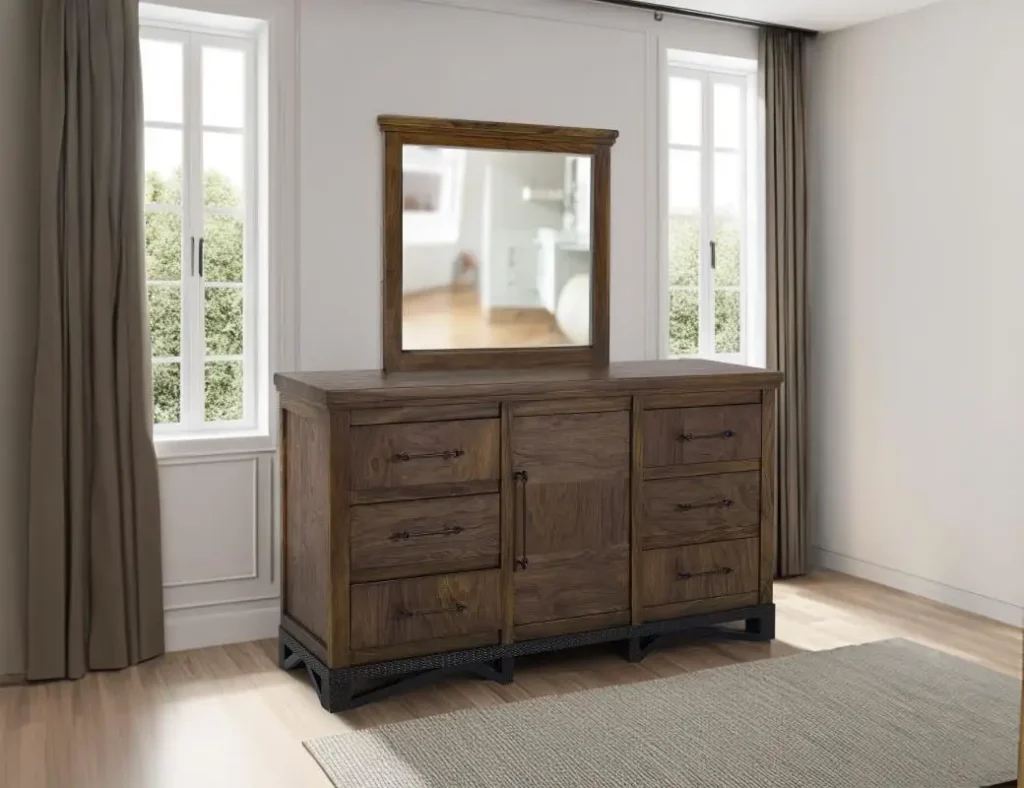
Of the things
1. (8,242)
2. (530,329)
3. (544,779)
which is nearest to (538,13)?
(530,329)

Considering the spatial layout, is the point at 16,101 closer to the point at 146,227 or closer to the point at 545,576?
the point at 146,227

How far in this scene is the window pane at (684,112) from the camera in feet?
16.0

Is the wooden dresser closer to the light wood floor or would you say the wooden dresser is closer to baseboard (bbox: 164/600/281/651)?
the light wood floor

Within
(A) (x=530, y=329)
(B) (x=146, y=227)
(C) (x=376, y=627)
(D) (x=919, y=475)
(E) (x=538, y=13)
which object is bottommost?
(C) (x=376, y=627)

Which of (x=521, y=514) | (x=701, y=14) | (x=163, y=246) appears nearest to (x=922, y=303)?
(x=701, y=14)

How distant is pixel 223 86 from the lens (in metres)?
4.05

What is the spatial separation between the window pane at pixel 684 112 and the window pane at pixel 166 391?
228 cm

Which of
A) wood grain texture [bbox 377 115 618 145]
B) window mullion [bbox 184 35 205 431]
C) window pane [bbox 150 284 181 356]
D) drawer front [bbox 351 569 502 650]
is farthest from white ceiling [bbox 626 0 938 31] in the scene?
drawer front [bbox 351 569 502 650]

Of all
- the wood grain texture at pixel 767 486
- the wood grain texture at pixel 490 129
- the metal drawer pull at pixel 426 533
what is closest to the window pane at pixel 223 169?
the wood grain texture at pixel 490 129

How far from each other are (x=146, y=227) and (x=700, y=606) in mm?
2343

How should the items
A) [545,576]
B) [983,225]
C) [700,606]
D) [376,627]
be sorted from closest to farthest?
[376,627]
[545,576]
[700,606]
[983,225]

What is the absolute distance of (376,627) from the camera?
342 centimetres

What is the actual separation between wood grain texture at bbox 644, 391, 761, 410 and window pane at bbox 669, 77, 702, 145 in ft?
4.53

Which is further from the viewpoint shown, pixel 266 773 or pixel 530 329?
pixel 530 329
